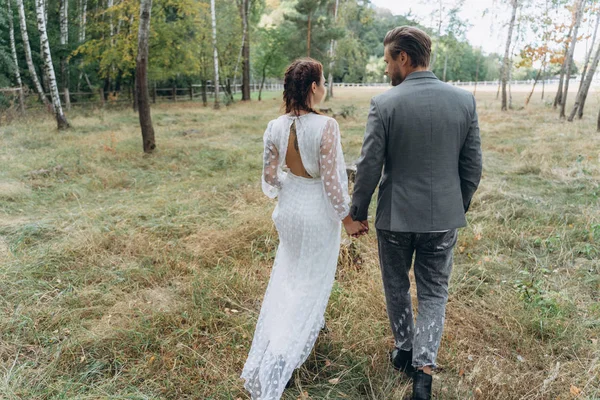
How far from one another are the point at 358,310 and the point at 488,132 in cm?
1108

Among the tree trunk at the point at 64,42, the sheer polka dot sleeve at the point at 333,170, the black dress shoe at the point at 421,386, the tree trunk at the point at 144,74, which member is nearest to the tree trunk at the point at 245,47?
the tree trunk at the point at 64,42

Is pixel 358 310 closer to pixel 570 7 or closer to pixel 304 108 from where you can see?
pixel 304 108

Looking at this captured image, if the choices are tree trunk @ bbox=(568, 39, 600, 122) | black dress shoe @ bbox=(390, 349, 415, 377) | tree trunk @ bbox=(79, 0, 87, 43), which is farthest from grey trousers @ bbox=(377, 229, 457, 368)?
tree trunk @ bbox=(79, 0, 87, 43)

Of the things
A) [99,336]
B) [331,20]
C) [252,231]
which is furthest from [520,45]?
[99,336]

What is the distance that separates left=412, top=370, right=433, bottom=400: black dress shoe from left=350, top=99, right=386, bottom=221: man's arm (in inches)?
40.6

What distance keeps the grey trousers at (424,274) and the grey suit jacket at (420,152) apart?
0.38 feet

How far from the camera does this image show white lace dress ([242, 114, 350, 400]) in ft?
7.64

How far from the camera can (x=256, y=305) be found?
11.2 feet

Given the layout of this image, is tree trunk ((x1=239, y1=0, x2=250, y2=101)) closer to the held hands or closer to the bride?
the bride

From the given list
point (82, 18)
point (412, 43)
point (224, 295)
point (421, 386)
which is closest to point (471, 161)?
point (412, 43)

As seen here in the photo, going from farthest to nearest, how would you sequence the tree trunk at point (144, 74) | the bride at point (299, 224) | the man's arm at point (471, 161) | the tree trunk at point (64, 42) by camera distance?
the tree trunk at point (64, 42), the tree trunk at point (144, 74), the bride at point (299, 224), the man's arm at point (471, 161)

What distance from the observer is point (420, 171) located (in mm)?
2152

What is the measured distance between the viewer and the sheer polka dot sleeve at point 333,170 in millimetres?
2285

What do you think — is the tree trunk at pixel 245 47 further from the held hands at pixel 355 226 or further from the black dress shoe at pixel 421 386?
the black dress shoe at pixel 421 386
